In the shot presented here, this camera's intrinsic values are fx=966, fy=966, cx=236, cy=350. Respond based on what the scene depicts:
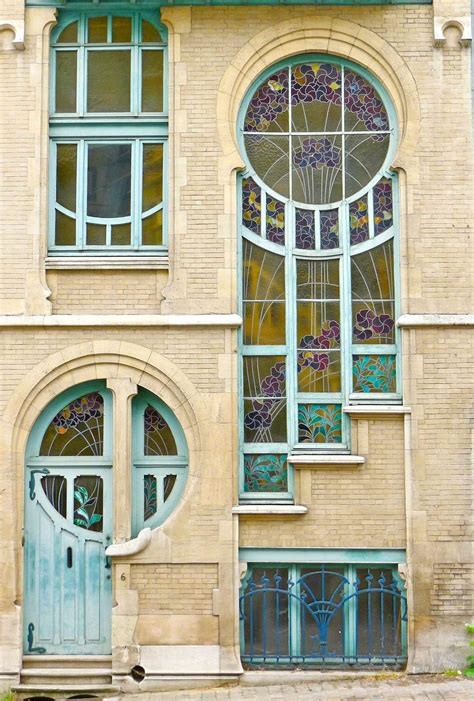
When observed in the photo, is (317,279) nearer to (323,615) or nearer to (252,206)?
(252,206)

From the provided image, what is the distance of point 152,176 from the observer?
36.9 ft

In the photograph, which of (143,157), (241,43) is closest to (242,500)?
(143,157)

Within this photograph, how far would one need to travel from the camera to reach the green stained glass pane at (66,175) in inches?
442

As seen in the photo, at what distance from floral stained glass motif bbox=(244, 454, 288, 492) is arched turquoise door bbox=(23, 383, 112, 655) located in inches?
61.8

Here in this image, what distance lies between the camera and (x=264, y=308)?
1109 cm

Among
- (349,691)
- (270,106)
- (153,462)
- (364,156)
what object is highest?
(270,106)

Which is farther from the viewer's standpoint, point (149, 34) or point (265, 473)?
point (149, 34)

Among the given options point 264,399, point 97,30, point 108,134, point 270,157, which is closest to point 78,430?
point 264,399

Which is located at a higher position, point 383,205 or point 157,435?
point 383,205

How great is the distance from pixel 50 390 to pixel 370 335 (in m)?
3.68

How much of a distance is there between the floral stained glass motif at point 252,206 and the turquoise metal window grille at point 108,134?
3.04ft

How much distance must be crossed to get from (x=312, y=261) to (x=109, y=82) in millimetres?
3169

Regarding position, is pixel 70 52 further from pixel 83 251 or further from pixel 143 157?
pixel 83 251

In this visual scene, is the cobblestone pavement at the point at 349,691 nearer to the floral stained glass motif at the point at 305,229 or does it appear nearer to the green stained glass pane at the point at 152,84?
the floral stained glass motif at the point at 305,229
